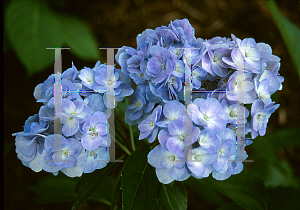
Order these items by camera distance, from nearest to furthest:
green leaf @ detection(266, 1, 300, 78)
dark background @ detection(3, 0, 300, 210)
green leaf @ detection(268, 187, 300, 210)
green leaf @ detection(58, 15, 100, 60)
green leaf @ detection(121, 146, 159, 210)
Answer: green leaf @ detection(121, 146, 159, 210) → green leaf @ detection(266, 1, 300, 78) → green leaf @ detection(268, 187, 300, 210) → green leaf @ detection(58, 15, 100, 60) → dark background @ detection(3, 0, 300, 210)

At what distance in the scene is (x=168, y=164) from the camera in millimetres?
562

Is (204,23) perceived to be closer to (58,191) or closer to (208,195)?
(208,195)

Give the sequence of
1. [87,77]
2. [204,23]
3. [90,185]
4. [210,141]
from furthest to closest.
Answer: [204,23] → [90,185] → [87,77] → [210,141]

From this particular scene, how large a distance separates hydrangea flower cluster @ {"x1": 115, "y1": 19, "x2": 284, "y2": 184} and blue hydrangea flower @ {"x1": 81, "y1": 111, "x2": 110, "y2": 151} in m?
0.08

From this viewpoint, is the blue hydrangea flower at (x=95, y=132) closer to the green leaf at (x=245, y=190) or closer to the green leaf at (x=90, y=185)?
the green leaf at (x=90, y=185)

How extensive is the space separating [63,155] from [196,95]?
0.97 ft

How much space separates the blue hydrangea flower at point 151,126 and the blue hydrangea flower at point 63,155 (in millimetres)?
129

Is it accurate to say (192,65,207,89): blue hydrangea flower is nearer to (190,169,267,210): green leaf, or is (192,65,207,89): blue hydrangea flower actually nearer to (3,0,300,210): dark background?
(190,169,267,210): green leaf

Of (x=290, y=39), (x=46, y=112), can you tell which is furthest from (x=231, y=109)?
(x=290, y=39)

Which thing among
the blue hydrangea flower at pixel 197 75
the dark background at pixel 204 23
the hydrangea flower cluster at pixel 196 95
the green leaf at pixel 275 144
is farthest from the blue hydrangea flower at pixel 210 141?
the dark background at pixel 204 23

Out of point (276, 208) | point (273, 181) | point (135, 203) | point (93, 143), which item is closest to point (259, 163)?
point (273, 181)

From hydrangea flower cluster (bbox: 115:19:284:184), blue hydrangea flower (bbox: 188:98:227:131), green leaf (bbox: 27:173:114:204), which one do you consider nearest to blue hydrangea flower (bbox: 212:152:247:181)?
hydrangea flower cluster (bbox: 115:19:284:184)

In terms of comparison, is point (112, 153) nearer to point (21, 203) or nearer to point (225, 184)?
point (225, 184)

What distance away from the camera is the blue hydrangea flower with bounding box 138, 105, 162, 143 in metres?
0.56
